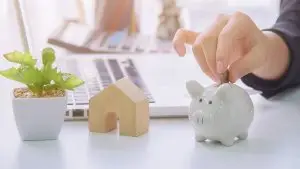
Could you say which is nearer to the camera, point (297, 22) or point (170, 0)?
point (297, 22)

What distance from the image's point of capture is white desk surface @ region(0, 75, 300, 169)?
2.03ft

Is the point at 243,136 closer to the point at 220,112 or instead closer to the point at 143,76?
the point at 220,112

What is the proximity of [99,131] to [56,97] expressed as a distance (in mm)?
77

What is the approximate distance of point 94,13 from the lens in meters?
1.53

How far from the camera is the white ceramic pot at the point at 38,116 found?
0.66 meters

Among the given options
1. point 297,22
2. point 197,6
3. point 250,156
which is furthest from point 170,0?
point 250,156

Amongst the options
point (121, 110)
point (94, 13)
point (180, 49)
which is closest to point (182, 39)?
point (180, 49)

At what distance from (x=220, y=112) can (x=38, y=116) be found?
19cm

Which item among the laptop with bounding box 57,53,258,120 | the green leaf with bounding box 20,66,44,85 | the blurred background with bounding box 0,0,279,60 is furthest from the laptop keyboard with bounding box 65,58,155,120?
the blurred background with bounding box 0,0,279,60

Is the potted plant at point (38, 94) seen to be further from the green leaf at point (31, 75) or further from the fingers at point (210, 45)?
the fingers at point (210, 45)

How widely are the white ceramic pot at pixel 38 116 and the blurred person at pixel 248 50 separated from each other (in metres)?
0.16

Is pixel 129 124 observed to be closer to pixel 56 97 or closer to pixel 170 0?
pixel 56 97

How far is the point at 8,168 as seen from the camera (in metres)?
0.60

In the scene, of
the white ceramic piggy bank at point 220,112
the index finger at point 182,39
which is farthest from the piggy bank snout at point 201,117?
the index finger at point 182,39
